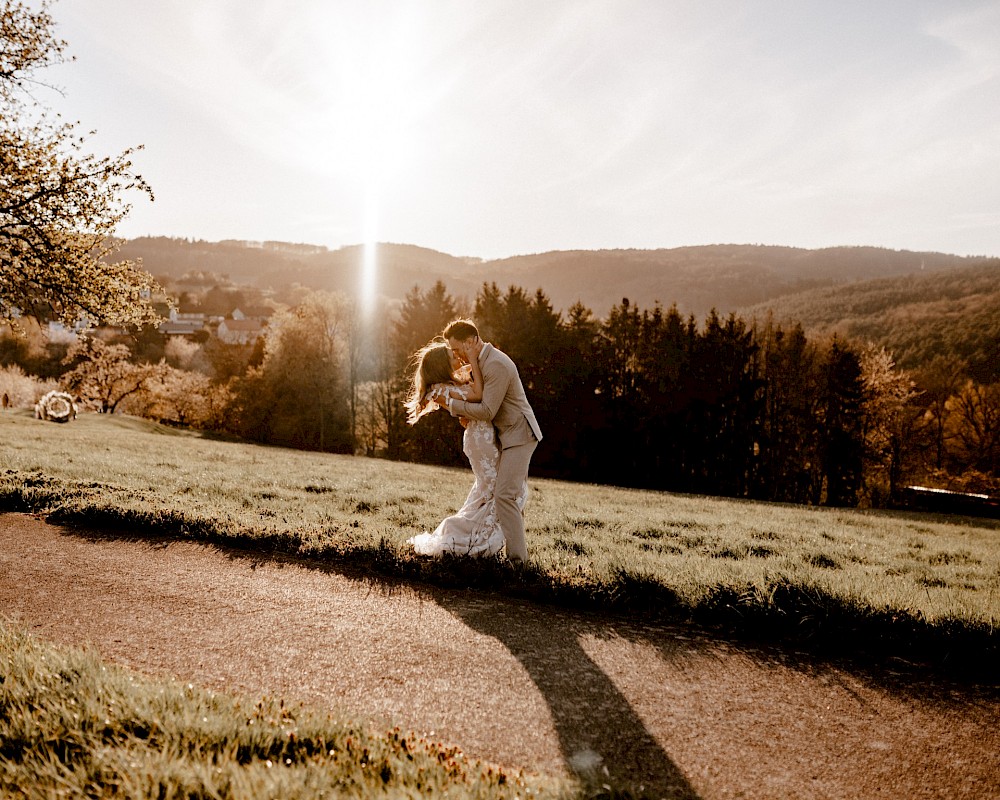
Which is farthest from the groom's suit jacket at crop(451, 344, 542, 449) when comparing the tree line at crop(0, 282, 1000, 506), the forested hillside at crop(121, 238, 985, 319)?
the forested hillside at crop(121, 238, 985, 319)

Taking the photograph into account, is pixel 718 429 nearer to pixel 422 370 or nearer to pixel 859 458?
pixel 859 458

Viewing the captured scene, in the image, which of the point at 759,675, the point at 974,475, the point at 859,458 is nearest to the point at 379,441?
the point at 859,458

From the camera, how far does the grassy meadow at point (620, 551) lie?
5.78m

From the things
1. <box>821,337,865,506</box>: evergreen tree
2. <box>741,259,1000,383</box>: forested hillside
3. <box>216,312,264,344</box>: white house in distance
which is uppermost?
<box>741,259,1000,383</box>: forested hillside

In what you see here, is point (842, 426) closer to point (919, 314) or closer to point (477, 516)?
point (477, 516)

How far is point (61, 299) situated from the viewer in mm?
14703

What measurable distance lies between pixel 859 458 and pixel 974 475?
980cm

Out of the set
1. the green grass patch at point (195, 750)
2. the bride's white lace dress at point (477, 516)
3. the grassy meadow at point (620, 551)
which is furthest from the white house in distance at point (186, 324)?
the green grass patch at point (195, 750)

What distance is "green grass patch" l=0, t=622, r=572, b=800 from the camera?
9.84 ft

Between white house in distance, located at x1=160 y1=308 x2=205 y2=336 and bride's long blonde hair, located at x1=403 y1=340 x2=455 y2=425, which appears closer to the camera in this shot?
bride's long blonde hair, located at x1=403 y1=340 x2=455 y2=425

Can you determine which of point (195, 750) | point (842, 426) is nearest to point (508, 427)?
point (195, 750)

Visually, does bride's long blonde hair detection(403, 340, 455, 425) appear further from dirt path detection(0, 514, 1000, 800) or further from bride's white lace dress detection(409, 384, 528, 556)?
dirt path detection(0, 514, 1000, 800)

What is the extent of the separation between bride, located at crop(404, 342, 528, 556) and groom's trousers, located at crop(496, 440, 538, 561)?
0.10m

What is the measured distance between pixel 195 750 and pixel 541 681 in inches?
92.2
